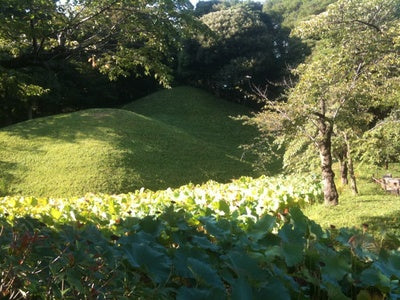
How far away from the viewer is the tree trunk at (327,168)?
6.21 metres

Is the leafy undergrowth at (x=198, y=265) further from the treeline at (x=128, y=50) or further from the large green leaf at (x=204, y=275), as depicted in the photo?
the treeline at (x=128, y=50)

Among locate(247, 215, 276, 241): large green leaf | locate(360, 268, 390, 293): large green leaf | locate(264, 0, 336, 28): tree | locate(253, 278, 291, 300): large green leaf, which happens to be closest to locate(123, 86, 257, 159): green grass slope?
locate(264, 0, 336, 28): tree

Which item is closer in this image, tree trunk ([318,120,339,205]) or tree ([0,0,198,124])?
tree ([0,0,198,124])

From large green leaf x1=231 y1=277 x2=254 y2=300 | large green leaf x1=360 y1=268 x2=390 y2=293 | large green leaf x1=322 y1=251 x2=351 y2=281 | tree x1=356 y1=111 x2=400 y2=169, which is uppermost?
large green leaf x1=231 y1=277 x2=254 y2=300

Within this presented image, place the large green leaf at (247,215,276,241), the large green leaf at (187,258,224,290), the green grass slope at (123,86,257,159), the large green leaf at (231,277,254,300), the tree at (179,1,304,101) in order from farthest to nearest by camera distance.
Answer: the tree at (179,1,304,101), the green grass slope at (123,86,257,159), the large green leaf at (247,215,276,241), the large green leaf at (187,258,224,290), the large green leaf at (231,277,254,300)

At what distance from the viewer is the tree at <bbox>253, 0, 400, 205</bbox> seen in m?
6.32

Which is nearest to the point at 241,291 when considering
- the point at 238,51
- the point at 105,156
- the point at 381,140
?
the point at 381,140

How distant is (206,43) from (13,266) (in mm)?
23134

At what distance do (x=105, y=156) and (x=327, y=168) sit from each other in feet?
26.9

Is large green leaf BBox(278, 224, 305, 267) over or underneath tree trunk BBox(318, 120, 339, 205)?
over

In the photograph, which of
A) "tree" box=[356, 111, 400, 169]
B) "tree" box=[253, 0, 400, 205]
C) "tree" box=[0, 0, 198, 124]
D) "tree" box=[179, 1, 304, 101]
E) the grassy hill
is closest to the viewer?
"tree" box=[0, 0, 198, 124]

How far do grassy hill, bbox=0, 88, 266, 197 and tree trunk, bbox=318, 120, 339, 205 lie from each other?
21.2ft

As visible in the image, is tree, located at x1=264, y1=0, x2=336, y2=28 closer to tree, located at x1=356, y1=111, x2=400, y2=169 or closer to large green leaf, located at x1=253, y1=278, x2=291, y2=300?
tree, located at x1=356, y1=111, x2=400, y2=169

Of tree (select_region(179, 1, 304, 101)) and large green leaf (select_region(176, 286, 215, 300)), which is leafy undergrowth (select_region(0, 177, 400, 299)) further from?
tree (select_region(179, 1, 304, 101))
